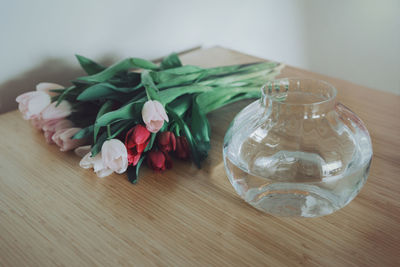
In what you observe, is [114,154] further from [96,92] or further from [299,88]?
[299,88]

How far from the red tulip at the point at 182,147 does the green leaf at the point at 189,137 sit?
0.01m

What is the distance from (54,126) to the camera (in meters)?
0.61

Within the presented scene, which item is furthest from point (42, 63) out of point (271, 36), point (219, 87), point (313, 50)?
point (313, 50)

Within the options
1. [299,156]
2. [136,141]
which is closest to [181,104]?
[136,141]

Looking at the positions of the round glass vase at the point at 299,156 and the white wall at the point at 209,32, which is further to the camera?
the white wall at the point at 209,32

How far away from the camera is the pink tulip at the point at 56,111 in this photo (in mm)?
601

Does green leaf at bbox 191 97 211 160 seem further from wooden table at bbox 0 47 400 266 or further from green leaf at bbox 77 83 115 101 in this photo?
green leaf at bbox 77 83 115 101

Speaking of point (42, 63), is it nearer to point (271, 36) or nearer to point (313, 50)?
point (271, 36)

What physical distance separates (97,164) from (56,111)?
15 cm

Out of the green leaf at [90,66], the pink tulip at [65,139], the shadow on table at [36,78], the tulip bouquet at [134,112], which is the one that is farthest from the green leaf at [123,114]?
the shadow on table at [36,78]

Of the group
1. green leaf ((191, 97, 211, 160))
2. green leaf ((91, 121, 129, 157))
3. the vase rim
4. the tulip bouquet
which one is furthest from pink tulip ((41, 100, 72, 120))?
the vase rim

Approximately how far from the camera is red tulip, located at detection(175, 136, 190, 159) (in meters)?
0.56

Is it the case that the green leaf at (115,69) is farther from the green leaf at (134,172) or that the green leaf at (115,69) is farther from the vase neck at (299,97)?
the vase neck at (299,97)

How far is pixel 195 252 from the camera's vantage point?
1.32 feet
